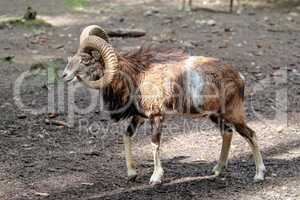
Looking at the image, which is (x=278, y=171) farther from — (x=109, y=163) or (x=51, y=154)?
(x=51, y=154)

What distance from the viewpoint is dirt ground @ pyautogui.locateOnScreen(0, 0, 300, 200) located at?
275 inches

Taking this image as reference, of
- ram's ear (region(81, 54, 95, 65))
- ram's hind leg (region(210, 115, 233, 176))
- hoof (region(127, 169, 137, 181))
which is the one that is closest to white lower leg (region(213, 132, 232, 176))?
ram's hind leg (region(210, 115, 233, 176))

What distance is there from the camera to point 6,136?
8773 mm

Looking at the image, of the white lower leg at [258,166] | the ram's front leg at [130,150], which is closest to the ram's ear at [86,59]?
the ram's front leg at [130,150]

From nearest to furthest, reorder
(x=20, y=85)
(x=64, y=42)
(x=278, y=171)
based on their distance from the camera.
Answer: (x=278, y=171), (x=20, y=85), (x=64, y=42)

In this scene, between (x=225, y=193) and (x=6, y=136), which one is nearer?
(x=225, y=193)

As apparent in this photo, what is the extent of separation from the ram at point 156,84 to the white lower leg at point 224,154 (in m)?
0.11

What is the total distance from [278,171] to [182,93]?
5.10 ft

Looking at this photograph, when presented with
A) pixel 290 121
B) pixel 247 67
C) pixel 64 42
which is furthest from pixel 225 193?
pixel 64 42

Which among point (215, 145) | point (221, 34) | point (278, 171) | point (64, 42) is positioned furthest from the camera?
point (221, 34)

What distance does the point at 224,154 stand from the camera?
7402 millimetres

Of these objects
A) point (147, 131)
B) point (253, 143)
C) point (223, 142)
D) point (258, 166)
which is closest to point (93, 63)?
point (223, 142)

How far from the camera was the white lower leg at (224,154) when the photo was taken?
7367 mm

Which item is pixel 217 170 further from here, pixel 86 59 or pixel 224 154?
pixel 86 59
